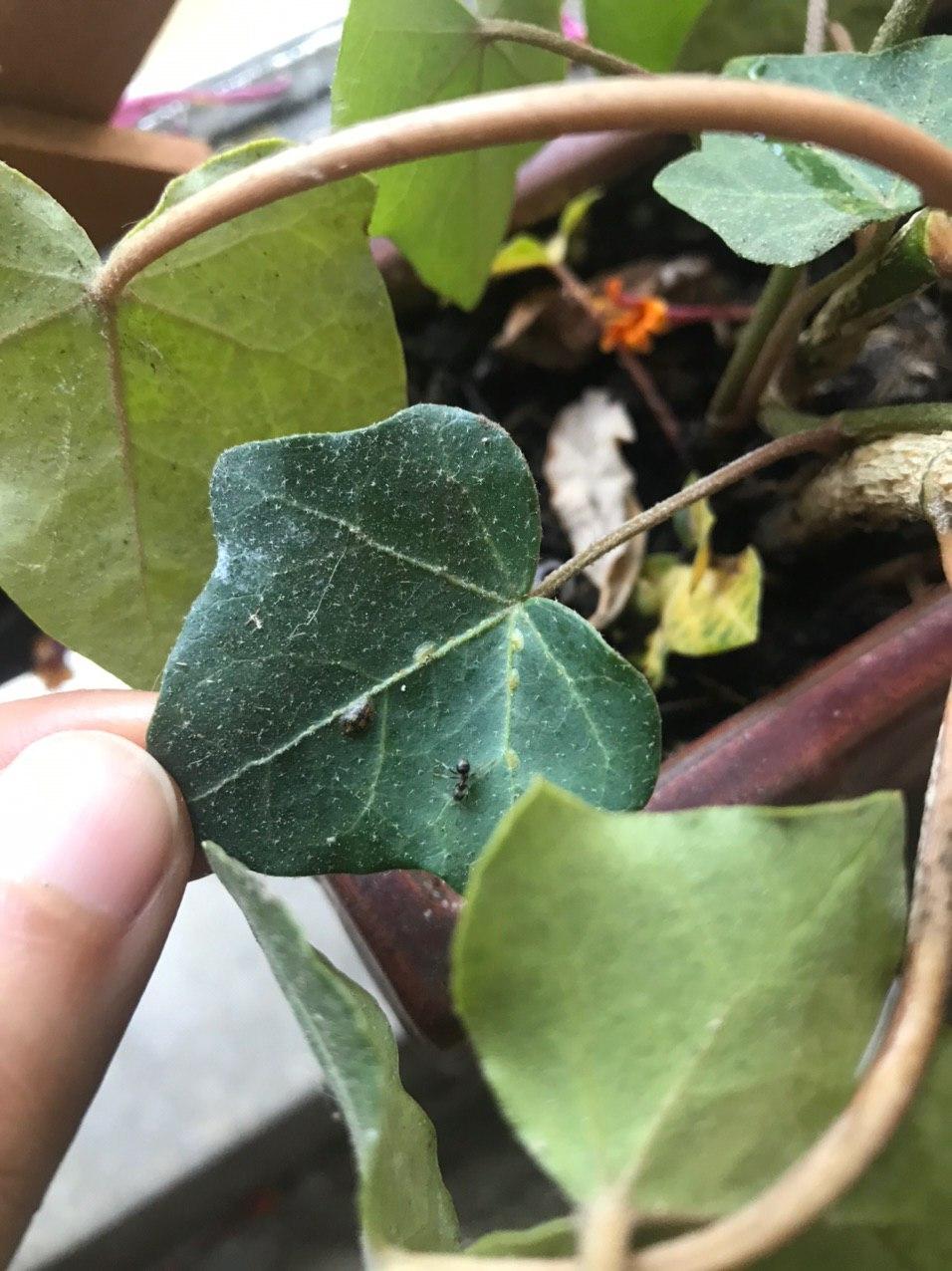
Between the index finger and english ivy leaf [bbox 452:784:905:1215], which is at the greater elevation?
english ivy leaf [bbox 452:784:905:1215]

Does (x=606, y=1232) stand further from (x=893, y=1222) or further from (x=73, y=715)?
(x=73, y=715)

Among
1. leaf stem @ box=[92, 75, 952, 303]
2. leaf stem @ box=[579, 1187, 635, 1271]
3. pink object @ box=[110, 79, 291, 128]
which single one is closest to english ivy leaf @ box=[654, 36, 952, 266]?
leaf stem @ box=[92, 75, 952, 303]

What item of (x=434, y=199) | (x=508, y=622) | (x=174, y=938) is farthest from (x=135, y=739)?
(x=174, y=938)

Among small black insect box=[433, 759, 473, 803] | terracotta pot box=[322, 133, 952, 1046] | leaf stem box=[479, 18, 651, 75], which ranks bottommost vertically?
terracotta pot box=[322, 133, 952, 1046]

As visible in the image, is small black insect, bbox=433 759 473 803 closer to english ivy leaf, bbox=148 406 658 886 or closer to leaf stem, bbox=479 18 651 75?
english ivy leaf, bbox=148 406 658 886

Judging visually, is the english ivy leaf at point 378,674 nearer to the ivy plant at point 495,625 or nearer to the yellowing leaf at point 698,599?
the ivy plant at point 495,625

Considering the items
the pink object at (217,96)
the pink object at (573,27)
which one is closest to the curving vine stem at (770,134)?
the pink object at (573,27)
